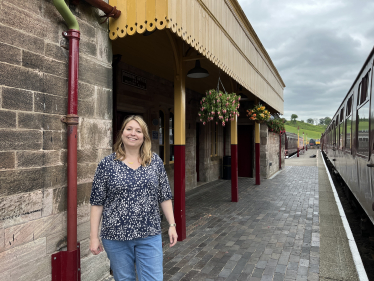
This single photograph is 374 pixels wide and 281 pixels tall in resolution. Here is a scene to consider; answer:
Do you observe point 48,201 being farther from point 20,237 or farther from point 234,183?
point 234,183

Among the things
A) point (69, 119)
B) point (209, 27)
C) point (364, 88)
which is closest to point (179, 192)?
point (69, 119)

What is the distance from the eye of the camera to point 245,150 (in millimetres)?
13320

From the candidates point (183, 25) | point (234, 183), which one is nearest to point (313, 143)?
point (234, 183)

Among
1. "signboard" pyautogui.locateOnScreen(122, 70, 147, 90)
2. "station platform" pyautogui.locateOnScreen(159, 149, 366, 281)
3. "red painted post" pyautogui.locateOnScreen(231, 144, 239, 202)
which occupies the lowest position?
"station platform" pyautogui.locateOnScreen(159, 149, 366, 281)

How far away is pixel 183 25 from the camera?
11.7 feet

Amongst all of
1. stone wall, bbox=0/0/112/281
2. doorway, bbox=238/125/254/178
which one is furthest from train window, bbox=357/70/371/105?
doorway, bbox=238/125/254/178

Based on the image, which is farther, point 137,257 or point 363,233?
point 363,233

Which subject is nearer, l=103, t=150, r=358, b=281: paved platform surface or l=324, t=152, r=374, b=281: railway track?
l=103, t=150, r=358, b=281: paved platform surface

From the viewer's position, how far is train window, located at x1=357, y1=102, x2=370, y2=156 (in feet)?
16.1

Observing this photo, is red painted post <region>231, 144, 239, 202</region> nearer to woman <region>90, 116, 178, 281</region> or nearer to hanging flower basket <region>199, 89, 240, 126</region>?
hanging flower basket <region>199, 89, 240, 126</region>

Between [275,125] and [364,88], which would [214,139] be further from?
[364,88]

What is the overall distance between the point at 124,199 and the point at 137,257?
0.50 metres

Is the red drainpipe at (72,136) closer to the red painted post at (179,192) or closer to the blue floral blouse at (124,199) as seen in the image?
the blue floral blouse at (124,199)

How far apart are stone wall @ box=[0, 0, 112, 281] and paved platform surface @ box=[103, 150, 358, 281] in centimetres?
162
